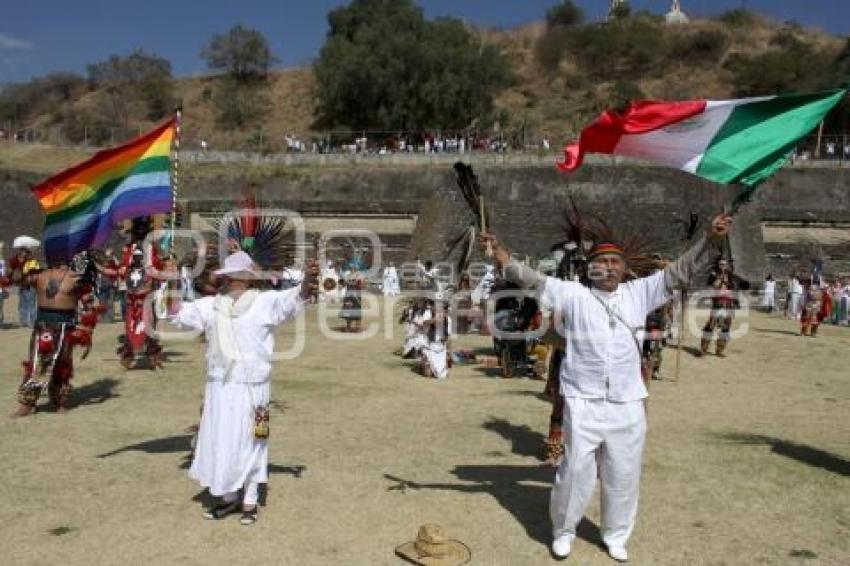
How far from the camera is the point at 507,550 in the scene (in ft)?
15.8

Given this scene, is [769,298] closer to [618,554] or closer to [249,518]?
[618,554]

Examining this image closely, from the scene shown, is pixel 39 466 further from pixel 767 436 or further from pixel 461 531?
pixel 767 436

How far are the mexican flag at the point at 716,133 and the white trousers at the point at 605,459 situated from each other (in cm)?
199

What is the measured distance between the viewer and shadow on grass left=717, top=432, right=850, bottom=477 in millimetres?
6609

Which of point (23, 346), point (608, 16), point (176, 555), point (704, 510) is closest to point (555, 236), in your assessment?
point (23, 346)

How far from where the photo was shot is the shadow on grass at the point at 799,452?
6609 millimetres

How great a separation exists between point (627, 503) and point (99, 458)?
4.24 m

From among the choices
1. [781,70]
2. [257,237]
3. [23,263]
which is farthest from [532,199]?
[781,70]

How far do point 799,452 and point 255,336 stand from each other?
16.1 ft

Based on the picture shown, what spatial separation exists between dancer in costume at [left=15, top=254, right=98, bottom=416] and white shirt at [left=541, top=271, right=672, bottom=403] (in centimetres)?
528

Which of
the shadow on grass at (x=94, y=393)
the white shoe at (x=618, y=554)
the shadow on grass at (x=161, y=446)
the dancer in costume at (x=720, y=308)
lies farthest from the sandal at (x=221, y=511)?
the dancer in costume at (x=720, y=308)

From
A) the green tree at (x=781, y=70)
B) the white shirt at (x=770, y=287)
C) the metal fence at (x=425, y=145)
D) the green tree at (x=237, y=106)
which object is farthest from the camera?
the green tree at (x=237, y=106)

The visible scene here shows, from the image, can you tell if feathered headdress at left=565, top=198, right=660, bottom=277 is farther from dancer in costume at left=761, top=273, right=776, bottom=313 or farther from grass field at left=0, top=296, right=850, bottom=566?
dancer in costume at left=761, top=273, right=776, bottom=313

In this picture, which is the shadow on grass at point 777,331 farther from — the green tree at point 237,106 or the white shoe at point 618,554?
the green tree at point 237,106
